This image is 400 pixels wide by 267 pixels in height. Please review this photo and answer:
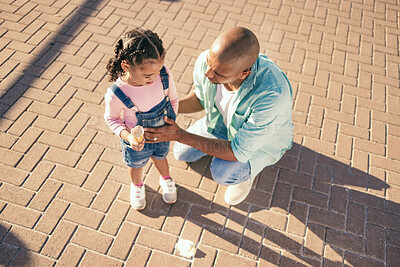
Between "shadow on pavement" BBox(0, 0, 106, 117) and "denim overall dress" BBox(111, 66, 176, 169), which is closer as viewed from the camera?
"denim overall dress" BBox(111, 66, 176, 169)

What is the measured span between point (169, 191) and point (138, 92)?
1156 mm

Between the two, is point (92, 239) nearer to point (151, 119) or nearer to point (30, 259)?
point (30, 259)

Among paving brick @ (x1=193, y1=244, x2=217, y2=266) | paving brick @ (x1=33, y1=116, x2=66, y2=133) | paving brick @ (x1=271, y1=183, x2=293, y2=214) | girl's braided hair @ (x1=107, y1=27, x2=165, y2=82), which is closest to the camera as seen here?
girl's braided hair @ (x1=107, y1=27, x2=165, y2=82)

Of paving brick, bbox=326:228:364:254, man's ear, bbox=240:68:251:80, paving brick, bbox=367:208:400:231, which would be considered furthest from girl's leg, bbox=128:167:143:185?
paving brick, bbox=367:208:400:231

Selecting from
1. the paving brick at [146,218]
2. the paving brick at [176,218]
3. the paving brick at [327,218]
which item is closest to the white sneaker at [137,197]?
the paving brick at [146,218]

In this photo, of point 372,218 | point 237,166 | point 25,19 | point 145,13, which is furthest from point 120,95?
point 25,19

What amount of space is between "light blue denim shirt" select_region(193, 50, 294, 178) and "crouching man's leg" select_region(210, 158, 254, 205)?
12 cm

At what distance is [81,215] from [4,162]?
3.41ft

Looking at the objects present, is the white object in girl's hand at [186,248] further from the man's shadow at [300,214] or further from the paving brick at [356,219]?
the paving brick at [356,219]

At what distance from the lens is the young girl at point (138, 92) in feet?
6.61

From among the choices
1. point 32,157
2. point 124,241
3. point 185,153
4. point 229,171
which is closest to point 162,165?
point 185,153

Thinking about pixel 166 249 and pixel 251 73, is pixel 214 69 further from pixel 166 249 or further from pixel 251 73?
pixel 166 249

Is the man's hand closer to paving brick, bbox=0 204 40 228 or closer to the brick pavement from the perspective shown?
the brick pavement

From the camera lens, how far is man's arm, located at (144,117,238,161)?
7.97 feet
